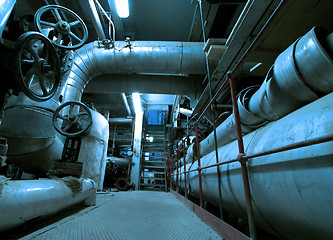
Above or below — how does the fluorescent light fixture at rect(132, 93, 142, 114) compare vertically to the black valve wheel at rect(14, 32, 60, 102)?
above

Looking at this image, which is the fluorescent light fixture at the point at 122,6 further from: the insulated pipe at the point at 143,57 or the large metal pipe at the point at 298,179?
the large metal pipe at the point at 298,179

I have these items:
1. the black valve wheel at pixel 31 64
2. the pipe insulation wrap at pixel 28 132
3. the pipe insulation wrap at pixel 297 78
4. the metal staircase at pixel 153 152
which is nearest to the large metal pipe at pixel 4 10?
the black valve wheel at pixel 31 64

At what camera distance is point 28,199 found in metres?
1.32

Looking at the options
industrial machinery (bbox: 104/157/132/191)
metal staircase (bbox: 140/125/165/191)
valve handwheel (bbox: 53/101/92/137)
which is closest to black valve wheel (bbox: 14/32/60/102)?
valve handwheel (bbox: 53/101/92/137)

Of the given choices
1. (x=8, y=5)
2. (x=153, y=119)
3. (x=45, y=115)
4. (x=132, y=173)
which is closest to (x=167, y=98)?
(x=153, y=119)

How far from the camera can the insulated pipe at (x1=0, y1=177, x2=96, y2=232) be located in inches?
45.4

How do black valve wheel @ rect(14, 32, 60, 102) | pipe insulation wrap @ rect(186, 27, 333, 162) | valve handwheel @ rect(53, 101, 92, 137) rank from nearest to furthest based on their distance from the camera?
pipe insulation wrap @ rect(186, 27, 333, 162) → black valve wheel @ rect(14, 32, 60, 102) → valve handwheel @ rect(53, 101, 92, 137)

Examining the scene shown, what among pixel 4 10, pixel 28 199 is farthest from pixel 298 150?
pixel 4 10

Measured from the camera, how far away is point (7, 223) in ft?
3.80

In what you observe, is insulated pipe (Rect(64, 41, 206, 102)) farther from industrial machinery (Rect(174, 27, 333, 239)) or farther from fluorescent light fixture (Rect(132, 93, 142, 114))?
industrial machinery (Rect(174, 27, 333, 239))

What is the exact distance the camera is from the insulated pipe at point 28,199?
115 centimetres

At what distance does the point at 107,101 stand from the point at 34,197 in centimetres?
652

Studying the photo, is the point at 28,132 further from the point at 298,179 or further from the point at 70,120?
the point at 298,179

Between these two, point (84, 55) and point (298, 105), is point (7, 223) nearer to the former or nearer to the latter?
point (298, 105)
